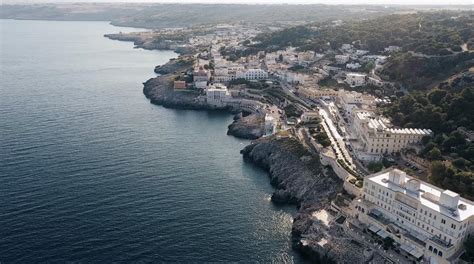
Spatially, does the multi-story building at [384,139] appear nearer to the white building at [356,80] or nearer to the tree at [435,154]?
the tree at [435,154]

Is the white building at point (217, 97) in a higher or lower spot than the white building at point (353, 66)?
lower

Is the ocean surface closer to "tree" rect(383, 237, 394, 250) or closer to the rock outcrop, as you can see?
the rock outcrop

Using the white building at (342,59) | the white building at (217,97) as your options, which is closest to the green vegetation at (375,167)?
the white building at (217,97)

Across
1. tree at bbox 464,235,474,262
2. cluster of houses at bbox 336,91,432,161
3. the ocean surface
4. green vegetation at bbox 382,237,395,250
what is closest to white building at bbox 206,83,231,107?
the ocean surface


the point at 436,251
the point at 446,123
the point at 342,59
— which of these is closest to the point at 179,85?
the point at 342,59

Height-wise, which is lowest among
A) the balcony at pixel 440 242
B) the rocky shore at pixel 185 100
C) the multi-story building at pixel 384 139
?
the rocky shore at pixel 185 100

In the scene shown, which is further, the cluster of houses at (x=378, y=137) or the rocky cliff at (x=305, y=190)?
the cluster of houses at (x=378, y=137)

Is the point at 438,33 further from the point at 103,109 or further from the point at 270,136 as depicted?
the point at 103,109
